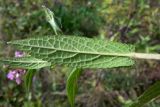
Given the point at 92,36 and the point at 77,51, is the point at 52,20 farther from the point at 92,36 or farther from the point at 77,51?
the point at 92,36

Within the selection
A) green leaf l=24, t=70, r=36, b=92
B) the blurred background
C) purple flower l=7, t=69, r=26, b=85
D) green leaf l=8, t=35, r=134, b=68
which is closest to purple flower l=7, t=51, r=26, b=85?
purple flower l=7, t=69, r=26, b=85

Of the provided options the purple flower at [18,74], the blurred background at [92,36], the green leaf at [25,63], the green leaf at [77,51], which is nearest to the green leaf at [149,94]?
the green leaf at [77,51]

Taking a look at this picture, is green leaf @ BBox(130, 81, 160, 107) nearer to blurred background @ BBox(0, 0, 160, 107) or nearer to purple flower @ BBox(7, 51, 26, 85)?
purple flower @ BBox(7, 51, 26, 85)

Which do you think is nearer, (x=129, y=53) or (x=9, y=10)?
(x=129, y=53)

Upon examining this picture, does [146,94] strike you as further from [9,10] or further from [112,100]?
[9,10]

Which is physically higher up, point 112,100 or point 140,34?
point 140,34

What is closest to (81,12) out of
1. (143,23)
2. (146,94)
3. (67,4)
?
(67,4)

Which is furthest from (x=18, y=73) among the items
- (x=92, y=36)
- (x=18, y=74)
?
(x=92, y=36)
